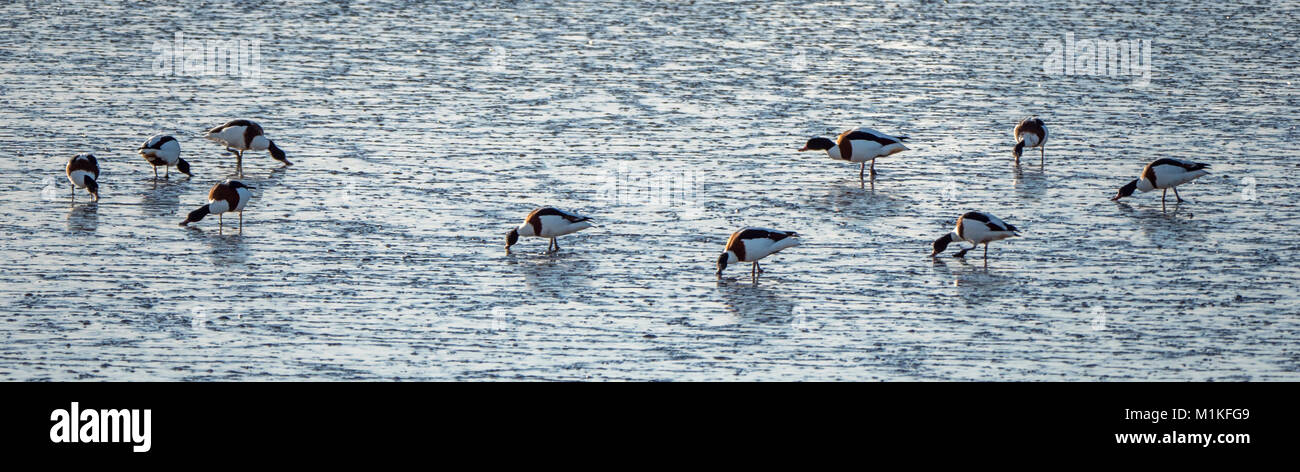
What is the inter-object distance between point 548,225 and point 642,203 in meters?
2.90

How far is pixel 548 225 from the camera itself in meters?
20.6

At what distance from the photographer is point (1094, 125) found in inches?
1107

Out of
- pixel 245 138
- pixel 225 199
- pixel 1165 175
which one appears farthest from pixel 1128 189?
pixel 245 138

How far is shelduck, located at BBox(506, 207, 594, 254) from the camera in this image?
20.5m

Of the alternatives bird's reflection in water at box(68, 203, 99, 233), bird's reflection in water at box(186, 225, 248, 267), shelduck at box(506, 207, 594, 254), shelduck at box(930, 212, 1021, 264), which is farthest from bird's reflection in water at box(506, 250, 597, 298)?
bird's reflection in water at box(68, 203, 99, 233)

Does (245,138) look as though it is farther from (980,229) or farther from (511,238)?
(980,229)

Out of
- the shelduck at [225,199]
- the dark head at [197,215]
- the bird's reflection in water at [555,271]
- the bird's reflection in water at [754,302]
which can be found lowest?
the bird's reflection in water at [754,302]

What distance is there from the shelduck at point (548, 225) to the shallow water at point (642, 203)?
1.01ft

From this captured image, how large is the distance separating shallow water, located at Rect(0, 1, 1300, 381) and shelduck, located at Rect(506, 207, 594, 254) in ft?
1.01

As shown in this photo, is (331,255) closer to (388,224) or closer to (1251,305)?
(388,224)

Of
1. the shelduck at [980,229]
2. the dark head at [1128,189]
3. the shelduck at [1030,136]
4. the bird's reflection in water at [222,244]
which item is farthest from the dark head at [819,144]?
the bird's reflection in water at [222,244]

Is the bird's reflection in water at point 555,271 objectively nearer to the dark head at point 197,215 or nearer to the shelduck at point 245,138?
the dark head at point 197,215

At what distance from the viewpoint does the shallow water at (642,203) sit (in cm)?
1702

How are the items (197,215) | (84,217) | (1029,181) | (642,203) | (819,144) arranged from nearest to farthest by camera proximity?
(197,215)
(84,217)
(642,203)
(1029,181)
(819,144)
